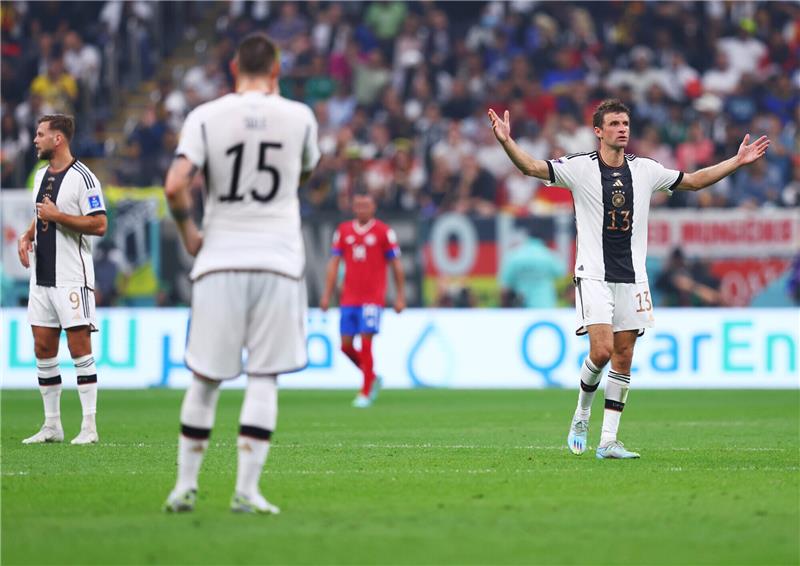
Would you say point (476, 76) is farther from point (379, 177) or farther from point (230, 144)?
point (230, 144)

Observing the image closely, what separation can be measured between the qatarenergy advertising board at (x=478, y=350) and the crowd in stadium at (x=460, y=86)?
3.77 m

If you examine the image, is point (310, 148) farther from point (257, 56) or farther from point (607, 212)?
point (607, 212)

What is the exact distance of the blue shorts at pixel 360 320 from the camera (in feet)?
58.4

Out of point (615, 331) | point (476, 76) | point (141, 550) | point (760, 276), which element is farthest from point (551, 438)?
point (476, 76)

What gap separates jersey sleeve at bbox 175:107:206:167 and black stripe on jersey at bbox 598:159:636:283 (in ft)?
13.7

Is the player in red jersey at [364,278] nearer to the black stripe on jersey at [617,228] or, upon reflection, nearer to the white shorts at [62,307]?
the white shorts at [62,307]

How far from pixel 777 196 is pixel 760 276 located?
2315mm

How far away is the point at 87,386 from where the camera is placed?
459 inches

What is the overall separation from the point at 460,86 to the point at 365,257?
1062cm

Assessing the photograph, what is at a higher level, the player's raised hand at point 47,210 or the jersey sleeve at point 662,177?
the jersey sleeve at point 662,177

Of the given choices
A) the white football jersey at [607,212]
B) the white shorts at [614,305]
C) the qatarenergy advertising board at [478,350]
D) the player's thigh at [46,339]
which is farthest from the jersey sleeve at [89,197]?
the qatarenergy advertising board at [478,350]

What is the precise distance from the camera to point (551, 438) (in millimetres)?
12344

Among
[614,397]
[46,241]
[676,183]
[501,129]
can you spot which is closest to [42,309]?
[46,241]

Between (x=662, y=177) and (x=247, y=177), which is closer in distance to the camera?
(x=247, y=177)
